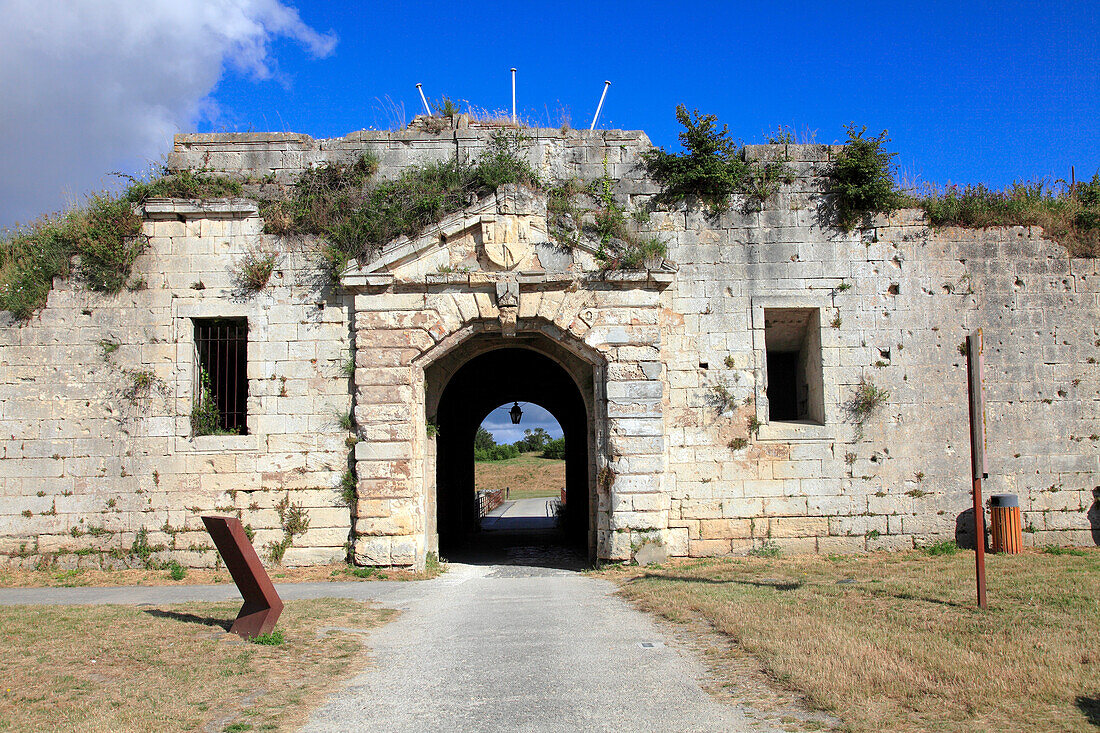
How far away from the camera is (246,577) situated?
670 centimetres

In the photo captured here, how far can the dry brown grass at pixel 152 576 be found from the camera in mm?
10148

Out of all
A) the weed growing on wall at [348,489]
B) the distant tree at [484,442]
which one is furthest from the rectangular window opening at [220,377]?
the distant tree at [484,442]

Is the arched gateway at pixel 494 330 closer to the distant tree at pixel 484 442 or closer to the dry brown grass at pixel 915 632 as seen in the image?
the dry brown grass at pixel 915 632

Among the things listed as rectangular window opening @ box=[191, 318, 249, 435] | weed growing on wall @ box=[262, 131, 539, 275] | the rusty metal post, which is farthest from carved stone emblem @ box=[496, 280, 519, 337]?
the rusty metal post

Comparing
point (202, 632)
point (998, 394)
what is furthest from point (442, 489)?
point (998, 394)

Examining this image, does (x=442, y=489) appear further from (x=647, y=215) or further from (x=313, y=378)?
(x=647, y=215)

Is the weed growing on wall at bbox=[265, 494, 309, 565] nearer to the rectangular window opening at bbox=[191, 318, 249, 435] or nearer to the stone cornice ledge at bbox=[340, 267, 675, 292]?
the rectangular window opening at bbox=[191, 318, 249, 435]

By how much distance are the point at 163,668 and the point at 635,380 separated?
6.96m

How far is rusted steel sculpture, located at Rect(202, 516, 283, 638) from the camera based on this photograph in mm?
6551

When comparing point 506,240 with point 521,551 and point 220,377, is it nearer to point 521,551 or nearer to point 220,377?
point 220,377

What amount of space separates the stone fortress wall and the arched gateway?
5 centimetres

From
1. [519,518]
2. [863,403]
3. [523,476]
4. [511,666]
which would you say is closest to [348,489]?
[511,666]

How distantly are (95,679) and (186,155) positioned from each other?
8.69 m

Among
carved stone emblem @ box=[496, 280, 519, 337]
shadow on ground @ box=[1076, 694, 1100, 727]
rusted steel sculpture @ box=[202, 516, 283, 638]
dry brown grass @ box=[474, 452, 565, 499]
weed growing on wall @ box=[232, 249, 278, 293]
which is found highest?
weed growing on wall @ box=[232, 249, 278, 293]
